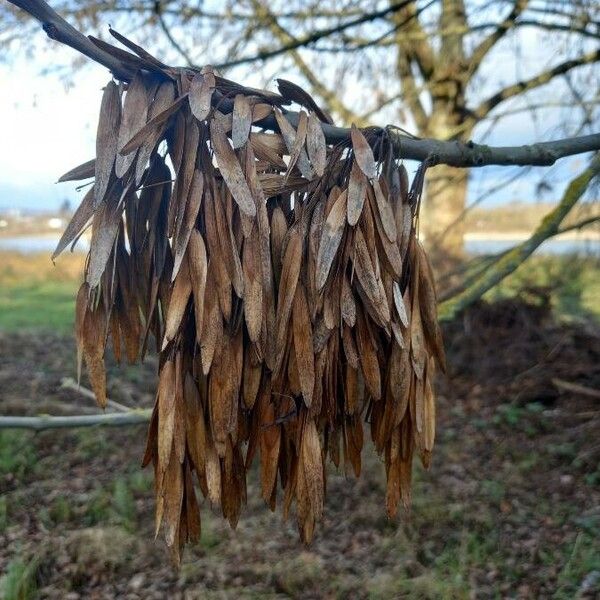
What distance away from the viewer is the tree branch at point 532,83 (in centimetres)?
484

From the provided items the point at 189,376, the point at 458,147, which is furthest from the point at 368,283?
the point at 458,147

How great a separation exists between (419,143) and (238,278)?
664 millimetres

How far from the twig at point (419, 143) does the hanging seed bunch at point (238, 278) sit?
29 mm

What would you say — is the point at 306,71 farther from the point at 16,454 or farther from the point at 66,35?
the point at 66,35

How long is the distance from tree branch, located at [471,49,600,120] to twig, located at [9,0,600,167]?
290 cm

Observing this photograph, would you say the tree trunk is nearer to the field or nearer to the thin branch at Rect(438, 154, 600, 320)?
the field

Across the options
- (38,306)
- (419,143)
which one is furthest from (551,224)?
(38,306)

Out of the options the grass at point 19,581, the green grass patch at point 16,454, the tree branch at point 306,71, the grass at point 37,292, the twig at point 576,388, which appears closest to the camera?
the grass at point 19,581

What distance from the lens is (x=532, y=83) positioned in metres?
5.46

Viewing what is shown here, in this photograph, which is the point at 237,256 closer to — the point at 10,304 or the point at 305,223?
the point at 305,223

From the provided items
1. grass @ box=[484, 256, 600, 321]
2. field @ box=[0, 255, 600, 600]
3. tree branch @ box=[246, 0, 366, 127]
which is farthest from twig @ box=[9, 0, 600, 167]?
grass @ box=[484, 256, 600, 321]

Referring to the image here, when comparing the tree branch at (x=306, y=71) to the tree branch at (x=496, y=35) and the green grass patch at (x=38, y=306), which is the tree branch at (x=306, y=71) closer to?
the tree branch at (x=496, y=35)

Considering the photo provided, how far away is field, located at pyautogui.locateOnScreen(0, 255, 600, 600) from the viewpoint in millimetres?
3420

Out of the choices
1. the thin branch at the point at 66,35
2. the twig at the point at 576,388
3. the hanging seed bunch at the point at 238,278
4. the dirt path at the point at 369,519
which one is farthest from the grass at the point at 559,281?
the thin branch at the point at 66,35
